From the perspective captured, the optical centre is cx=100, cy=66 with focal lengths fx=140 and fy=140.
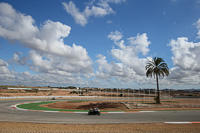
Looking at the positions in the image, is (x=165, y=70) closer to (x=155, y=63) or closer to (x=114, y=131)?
(x=155, y=63)

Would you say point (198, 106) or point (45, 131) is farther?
point (198, 106)

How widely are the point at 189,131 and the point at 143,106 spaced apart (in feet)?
62.6

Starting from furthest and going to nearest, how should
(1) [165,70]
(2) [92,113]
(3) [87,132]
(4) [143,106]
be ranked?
(1) [165,70], (4) [143,106], (2) [92,113], (3) [87,132]

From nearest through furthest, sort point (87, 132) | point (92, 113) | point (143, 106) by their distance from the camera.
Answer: point (87, 132), point (92, 113), point (143, 106)

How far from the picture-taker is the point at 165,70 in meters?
35.2

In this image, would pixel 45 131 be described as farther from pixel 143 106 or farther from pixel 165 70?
pixel 165 70

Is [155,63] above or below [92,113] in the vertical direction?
above

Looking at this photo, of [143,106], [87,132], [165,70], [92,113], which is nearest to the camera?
[87,132]

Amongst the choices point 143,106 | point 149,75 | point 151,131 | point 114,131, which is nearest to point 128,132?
point 114,131

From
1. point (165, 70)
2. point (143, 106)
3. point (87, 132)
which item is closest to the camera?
point (87, 132)

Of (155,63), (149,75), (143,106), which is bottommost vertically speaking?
(143,106)

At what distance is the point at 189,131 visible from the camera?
12.1m

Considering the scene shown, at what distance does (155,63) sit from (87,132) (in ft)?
96.8

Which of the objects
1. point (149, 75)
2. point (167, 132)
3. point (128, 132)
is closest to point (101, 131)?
point (128, 132)
